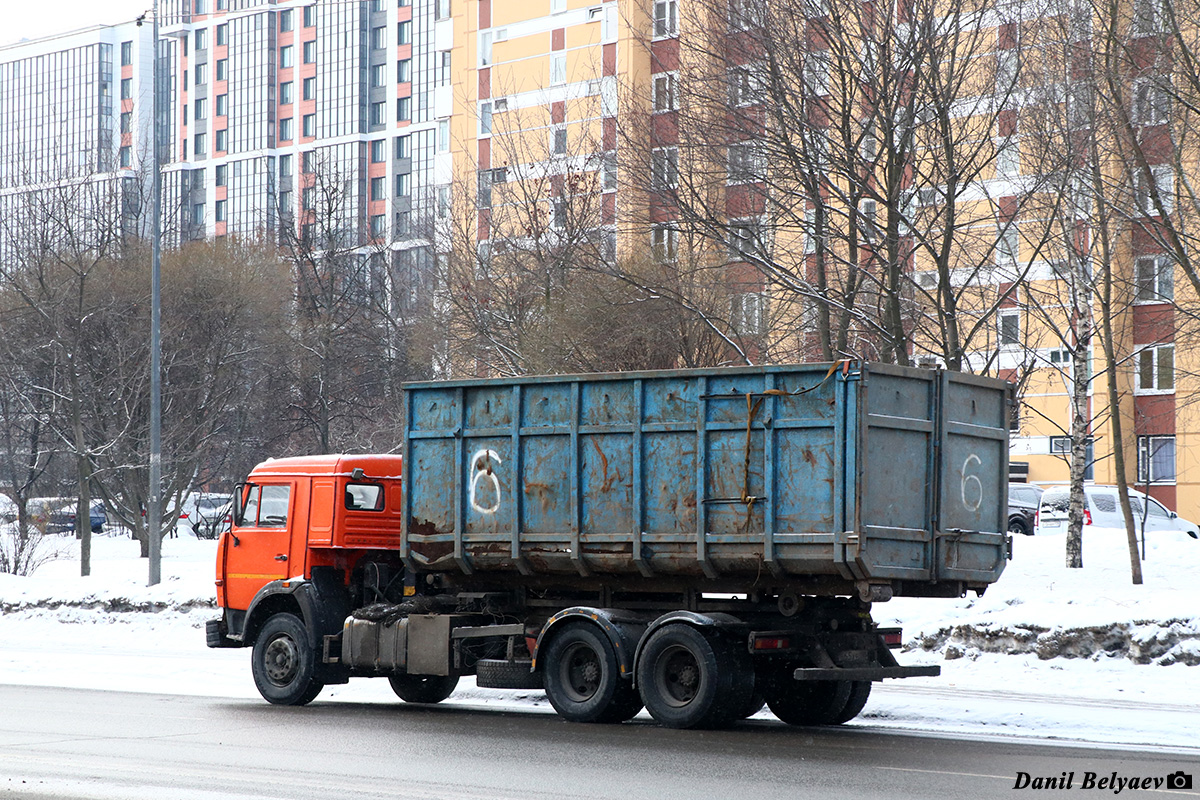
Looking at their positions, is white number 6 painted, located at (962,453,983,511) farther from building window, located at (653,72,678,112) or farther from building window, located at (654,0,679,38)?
building window, located at (654,0,679,38)

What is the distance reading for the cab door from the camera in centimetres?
1570

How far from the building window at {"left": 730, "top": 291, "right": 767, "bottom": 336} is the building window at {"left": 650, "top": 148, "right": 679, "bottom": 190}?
4465 mm

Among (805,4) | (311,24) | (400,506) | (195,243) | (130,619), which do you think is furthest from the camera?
(311,24)

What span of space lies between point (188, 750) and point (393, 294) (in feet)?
129

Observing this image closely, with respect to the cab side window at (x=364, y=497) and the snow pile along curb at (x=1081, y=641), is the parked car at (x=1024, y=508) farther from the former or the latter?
the cab side window at (x=364, y=497)

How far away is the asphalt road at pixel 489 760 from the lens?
916 centimetres

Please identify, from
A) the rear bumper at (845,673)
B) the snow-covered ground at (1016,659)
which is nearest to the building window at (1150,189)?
the snow-covered ground at (1016,659)

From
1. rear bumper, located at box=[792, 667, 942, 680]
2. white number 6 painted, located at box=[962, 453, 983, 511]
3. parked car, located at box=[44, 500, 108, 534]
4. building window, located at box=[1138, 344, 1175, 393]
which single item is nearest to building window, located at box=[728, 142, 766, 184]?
white number 6 painted, located at box=[962, 453, 983, 511]

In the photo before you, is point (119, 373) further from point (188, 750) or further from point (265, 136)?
point (265, 136)

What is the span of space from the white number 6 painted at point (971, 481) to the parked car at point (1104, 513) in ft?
79.6

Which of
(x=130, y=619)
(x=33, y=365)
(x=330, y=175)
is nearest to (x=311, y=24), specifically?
(x=330, y=175)

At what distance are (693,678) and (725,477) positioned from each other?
1781 mm

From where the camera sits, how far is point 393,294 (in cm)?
4972

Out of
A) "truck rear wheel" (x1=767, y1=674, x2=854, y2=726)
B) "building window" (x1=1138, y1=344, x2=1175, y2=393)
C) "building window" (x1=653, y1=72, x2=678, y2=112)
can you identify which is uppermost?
"building window" (x1=653, y1=72, x2=678, y2=112)
